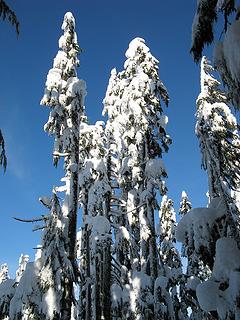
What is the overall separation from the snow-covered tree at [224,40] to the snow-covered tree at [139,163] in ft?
43.1

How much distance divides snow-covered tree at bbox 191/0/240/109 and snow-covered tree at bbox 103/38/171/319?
1314 centimetres

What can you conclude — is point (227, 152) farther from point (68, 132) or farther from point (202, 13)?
point (68, 132)

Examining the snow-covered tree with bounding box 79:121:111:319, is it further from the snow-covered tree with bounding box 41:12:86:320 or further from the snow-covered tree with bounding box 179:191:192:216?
the snow-covered tree with bounding box 179:191:192:216

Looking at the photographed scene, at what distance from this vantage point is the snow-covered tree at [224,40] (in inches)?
213

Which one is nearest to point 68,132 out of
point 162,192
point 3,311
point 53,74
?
point 53,74

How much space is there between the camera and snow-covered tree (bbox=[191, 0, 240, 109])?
5.42 metres

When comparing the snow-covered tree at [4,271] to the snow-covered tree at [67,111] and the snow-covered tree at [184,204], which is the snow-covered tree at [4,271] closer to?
the snow-covered tree at [184,204]

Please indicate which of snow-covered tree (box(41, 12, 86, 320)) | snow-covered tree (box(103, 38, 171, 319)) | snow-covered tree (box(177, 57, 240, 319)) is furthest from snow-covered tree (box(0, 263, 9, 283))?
snow-covered tree (box(177, 57, 240, 319))

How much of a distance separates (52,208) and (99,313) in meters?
7.71

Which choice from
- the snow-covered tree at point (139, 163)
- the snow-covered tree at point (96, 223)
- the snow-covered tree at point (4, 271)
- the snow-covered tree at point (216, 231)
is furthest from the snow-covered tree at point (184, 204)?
the snow-covered tree at point (4, 271)

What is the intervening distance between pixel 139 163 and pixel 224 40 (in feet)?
51.1

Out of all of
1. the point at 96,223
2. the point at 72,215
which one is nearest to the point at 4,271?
the point at 96,223

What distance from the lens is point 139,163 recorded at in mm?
21062

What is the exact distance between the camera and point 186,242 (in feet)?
29.0
